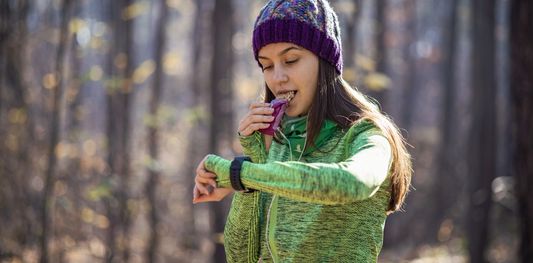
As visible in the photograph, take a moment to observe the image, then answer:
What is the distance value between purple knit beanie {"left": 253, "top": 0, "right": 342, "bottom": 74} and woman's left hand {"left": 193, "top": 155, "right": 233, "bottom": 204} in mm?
768

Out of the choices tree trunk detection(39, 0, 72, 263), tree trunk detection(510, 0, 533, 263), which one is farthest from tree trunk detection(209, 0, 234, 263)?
tree trunk detection(510, 0, 533, 263)

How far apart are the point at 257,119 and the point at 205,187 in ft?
1.36

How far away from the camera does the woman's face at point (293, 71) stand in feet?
6.28

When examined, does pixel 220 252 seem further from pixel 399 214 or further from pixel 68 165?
pixel 399 214

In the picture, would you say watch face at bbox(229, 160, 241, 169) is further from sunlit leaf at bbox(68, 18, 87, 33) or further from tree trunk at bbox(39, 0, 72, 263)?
sunlit leaf at bbox(68, 18, 87, 33)

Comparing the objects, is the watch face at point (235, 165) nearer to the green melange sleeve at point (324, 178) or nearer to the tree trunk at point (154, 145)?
the green melange sleeve at point (324, 178)

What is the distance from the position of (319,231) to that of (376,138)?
1.79 feet

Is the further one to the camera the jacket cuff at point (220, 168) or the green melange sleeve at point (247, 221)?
the green melange sleeve at point (247, 221)

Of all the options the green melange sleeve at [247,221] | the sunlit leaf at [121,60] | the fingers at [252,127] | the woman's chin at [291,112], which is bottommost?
the green melange sleeve at [247,221]

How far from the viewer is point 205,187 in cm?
169

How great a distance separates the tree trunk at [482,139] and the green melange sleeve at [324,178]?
716cm

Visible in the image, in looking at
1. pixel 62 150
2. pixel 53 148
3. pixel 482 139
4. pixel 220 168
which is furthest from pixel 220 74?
pixel 482 139

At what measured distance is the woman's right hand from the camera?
179 cm

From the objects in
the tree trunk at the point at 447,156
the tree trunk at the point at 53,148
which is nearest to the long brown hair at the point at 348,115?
the tree trunk at the point at 53,148
